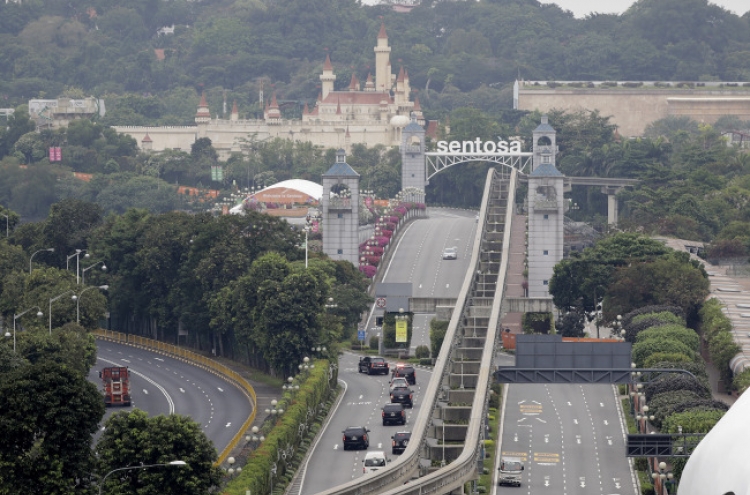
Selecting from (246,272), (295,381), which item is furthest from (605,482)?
(246,272)

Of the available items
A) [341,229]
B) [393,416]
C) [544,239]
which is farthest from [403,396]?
[341,229]

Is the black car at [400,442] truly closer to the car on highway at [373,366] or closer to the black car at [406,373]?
the black car at [406,373]

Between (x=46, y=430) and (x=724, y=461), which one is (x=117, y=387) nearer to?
(x=46, y=430)

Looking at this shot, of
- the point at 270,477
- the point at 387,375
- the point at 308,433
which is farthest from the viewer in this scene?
the point at 387,375

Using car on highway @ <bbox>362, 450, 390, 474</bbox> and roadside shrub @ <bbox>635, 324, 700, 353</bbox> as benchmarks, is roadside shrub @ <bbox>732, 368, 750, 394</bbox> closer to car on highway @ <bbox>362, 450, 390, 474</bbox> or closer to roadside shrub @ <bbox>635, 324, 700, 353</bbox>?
roadside shrub @ <bbox>635, 324, 700, 353</bbox>

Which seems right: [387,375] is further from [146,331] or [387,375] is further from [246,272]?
[146,331]

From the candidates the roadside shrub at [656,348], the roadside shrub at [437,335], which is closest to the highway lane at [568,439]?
the roadside shrub at [656,348]
